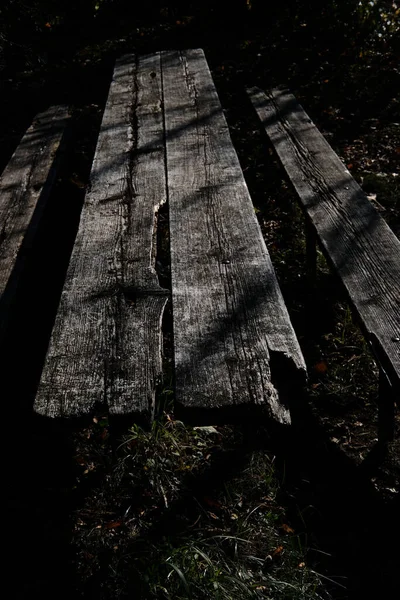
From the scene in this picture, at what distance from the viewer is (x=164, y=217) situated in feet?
13.5

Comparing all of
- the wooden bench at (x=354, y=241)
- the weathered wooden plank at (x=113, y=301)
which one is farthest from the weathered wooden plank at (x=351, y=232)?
the weathered wooden plank at (x=113, y=301)

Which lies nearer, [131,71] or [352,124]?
[131,71]

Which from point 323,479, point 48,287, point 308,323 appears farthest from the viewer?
point 48,287

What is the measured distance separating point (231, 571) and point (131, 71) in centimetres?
351

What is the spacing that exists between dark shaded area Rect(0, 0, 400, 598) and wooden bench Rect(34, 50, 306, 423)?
18cm

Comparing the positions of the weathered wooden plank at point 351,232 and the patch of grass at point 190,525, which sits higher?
the weathered wooden plank at point 351,232

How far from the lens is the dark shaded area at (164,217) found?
7.07ft

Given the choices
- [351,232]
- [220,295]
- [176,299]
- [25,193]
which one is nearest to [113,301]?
[176,299]

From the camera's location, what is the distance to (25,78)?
705 centimetres

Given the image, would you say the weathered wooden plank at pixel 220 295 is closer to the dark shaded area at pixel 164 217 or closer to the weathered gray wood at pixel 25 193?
the dark shaded area at pixel 164 217

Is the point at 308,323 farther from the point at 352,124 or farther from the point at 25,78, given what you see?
the point at 25,78

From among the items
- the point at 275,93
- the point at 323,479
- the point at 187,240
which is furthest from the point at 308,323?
the point at 275,93

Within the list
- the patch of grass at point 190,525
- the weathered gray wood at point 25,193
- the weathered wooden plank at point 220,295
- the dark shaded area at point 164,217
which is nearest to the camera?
the weathered wooden plank at point 220,295

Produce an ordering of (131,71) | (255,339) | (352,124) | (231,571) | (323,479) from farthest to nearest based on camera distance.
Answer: (352,124)
(131,71)
(323,479)
(231,571)
(255,339)
